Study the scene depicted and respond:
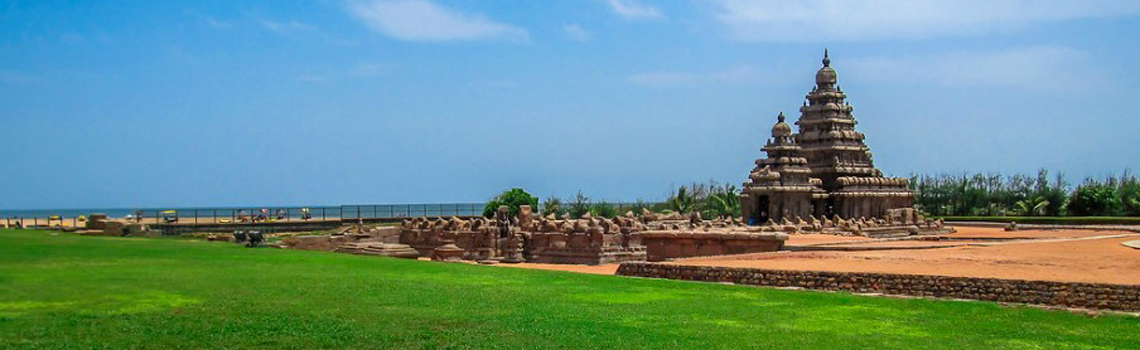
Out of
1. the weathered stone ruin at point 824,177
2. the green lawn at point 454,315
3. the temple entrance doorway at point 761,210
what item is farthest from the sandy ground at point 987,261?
the temple entrance doorway at point 761,210

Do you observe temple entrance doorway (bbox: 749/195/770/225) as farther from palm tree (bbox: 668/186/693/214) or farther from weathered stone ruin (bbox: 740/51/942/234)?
palm tree (bbox: 668/186/693/214)

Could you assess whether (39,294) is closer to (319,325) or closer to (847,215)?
(319,325)

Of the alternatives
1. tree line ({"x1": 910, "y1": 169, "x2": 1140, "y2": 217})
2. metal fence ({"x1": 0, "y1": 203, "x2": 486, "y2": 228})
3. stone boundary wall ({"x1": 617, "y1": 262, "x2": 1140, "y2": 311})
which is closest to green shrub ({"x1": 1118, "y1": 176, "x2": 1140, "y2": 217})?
tree line ({"x1": 910, "y1": 169, "x2": 1140, "y2": 217})

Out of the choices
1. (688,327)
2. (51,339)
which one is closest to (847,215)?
(688,327)

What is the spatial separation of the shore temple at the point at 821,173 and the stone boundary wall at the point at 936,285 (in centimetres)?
2717

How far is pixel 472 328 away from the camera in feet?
43.0

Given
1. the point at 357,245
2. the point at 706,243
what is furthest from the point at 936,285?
the point at 357,245

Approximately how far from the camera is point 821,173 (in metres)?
51.9

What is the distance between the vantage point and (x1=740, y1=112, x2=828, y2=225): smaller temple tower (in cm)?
4766

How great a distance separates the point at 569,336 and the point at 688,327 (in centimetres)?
172

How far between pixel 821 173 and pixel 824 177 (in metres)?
0.23

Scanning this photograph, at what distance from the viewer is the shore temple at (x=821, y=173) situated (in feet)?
157

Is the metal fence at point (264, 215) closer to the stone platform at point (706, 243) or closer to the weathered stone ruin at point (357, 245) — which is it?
the weathered stone ruin at point (357, 245)

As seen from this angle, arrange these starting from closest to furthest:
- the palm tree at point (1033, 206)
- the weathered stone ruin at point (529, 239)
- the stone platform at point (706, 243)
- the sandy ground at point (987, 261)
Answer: the sandy ground at point (987, 261) → the stone platform at point (706, 243) → the weathered stone ruin at point (529, 239) → the palm tree at point (1033, 206)
